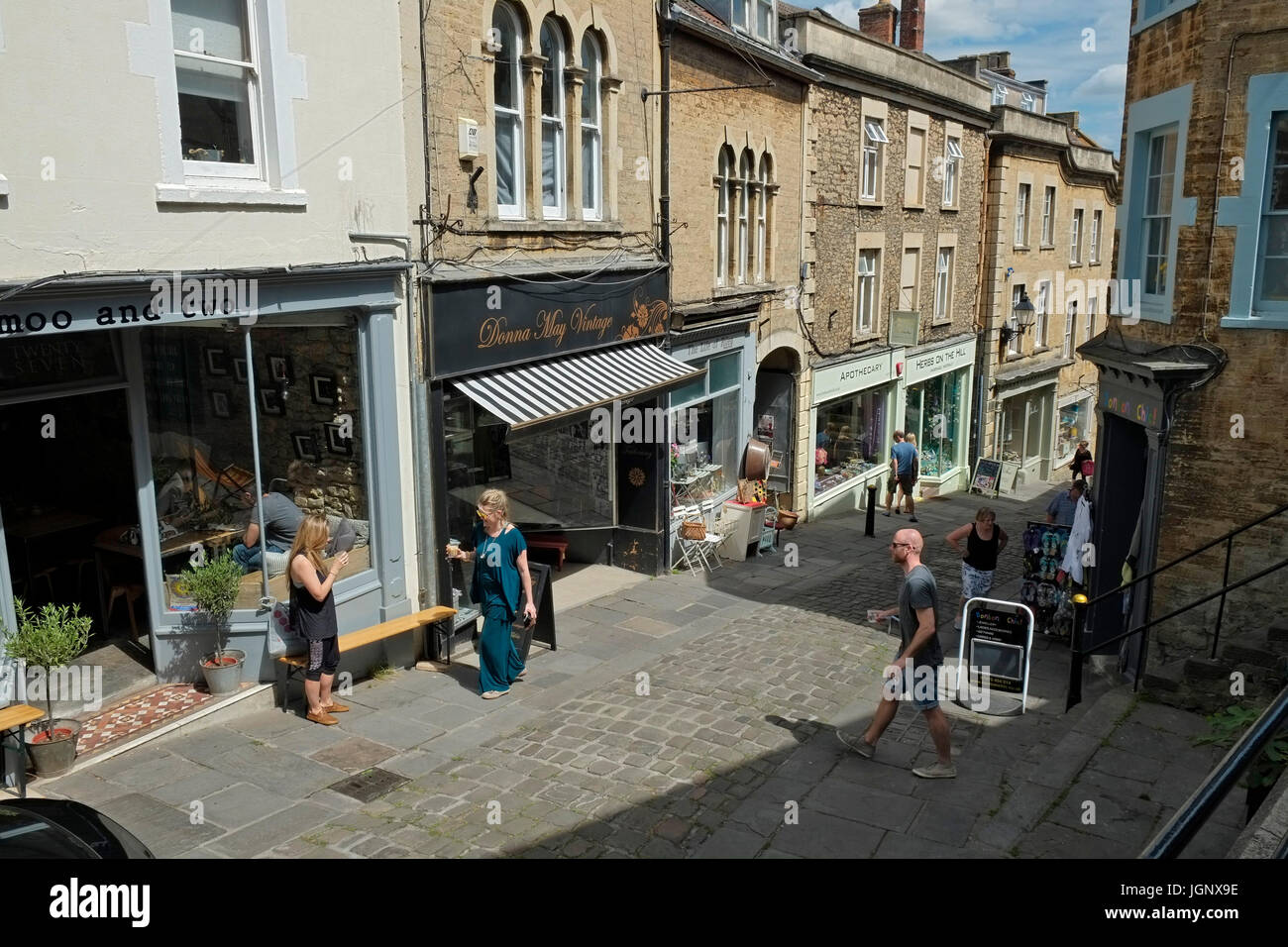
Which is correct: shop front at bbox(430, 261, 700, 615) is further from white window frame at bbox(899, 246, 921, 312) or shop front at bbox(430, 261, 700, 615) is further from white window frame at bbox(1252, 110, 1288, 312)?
white window frame at bbox(899, 246, 921, 312)

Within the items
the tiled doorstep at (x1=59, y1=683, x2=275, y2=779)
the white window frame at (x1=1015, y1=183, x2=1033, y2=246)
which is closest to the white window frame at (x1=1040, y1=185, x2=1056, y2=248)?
the white window frame at (x1=1015, y1=183, x2=1033, y2=246)

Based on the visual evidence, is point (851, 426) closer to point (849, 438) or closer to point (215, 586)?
point (849, 438)

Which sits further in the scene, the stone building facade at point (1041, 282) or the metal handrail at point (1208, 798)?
the stone building facade at point (1041, 282)

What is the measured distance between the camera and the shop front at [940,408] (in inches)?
960

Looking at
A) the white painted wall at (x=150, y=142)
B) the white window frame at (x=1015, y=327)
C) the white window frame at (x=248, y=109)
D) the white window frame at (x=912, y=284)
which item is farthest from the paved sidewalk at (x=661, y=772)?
the white window frame at (x=1015, y=327)

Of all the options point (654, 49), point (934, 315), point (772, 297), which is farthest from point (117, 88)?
point (934, 315)

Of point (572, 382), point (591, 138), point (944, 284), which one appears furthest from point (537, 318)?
point (944, 284)

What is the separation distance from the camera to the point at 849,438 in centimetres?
2211

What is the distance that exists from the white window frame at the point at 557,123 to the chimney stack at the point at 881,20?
16348mm

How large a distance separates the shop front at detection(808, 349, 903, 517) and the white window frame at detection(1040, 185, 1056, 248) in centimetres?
986

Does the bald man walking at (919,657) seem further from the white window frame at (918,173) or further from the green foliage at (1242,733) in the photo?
the white window frame at (918,173)

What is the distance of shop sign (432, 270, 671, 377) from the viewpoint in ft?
32.5

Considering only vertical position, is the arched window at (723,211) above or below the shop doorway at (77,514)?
above

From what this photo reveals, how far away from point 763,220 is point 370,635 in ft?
35.9
